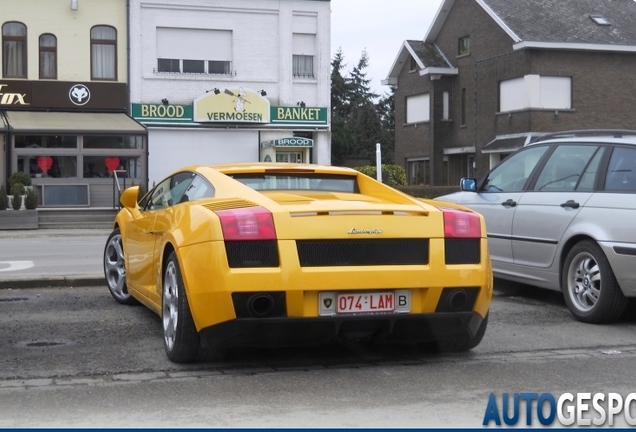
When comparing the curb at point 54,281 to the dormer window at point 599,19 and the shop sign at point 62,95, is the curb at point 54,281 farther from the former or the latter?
the dormer window at point 599,19

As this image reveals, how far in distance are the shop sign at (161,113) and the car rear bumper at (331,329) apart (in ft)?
90.2

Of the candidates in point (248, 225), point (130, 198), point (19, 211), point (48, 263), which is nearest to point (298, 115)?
point (19, 211)

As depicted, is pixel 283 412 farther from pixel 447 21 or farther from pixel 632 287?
pixel 447 21

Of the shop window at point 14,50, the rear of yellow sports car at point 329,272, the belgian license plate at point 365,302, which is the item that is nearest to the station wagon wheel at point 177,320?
the rear of yellow sports car at point 329,272

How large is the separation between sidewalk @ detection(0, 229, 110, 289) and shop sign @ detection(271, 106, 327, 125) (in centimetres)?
1285

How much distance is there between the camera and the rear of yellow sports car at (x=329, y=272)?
5.73 m

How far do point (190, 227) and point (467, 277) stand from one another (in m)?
1.80

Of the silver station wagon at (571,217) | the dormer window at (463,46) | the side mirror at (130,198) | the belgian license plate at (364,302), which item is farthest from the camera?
the dormer window at (463,46)

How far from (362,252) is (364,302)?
309 millimetres

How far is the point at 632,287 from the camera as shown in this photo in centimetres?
764

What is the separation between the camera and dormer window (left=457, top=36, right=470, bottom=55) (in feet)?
142

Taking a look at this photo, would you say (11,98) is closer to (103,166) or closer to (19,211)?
(103,166)

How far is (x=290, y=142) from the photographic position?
111 ft

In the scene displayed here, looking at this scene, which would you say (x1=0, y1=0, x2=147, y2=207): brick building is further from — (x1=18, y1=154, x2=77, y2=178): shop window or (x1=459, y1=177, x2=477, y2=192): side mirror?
(x1=459, y1=177, x2=477, y2=192): side mirror
